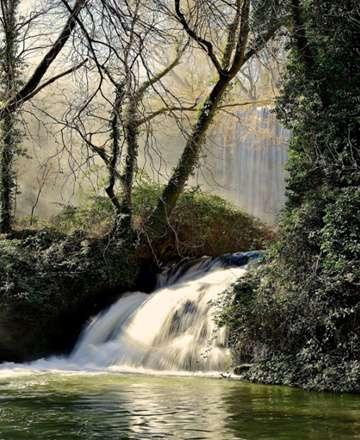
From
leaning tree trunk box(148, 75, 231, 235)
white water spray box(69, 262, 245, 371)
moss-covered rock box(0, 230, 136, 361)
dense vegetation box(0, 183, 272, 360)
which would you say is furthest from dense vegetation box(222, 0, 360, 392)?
moss-covered rock box(0, 230, 136, 361)

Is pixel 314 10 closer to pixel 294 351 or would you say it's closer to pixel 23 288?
pixel 294 351

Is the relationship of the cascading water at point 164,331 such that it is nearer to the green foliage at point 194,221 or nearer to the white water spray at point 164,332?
the white water spray at point 164,332

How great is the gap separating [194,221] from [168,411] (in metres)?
10.8

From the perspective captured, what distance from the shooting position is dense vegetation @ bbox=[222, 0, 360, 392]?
397 inches

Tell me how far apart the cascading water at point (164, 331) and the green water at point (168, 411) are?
132 centimetres

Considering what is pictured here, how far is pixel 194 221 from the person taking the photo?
17750mm

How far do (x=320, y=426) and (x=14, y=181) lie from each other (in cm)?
1522

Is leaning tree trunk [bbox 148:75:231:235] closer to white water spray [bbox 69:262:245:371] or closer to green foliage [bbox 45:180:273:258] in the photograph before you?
green foliage [bbox 45:180:273:258]

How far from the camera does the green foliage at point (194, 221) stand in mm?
17188

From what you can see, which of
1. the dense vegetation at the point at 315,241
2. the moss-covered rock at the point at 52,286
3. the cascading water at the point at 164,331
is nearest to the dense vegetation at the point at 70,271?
the moss-covered rock at the point at 52,286

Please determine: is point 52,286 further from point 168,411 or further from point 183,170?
point 168,411

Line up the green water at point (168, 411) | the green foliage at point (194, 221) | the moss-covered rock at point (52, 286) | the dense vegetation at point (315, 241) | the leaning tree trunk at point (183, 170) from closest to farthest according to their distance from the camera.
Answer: the green water at point (168, 411)
the dense vegetation at point (315, 241)
the moss-covered rock at point (52, 286)
the leaning tree trunk at point (183, 170)
the green foliage at point (194, 221)

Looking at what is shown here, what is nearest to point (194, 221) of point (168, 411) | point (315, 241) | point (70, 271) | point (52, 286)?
point (70, 271)

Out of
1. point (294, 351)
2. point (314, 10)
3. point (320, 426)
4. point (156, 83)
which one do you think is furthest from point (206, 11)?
point (314, 10)
